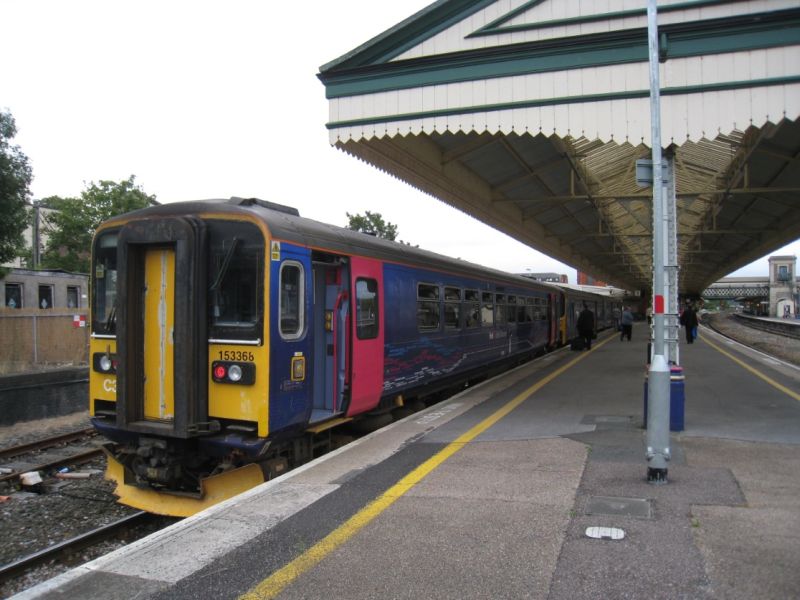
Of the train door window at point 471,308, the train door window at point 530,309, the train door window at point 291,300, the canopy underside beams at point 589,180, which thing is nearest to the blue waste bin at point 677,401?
the canopy underside beams at point 589,180

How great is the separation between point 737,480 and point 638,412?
3.52 metres

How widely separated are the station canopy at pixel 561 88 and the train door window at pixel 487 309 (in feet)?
7.26

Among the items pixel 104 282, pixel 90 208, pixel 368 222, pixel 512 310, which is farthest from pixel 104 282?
pixel 90 208

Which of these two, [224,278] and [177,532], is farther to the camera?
[224,278]

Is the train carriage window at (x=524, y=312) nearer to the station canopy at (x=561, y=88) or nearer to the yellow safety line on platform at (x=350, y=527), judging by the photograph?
the station canopy at (x=561, y=88)

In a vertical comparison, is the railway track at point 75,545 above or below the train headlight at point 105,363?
below

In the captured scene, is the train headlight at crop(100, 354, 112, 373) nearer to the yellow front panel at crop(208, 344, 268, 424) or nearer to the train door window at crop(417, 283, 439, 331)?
the yellow front panel at crop(208, 344, 268, 424)

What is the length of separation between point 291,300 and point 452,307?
4840mm

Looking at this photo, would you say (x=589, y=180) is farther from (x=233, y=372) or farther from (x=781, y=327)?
(x=781, y=327)

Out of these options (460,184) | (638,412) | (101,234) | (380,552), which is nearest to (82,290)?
(460,184)

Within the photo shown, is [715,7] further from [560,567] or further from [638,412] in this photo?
[560,567]

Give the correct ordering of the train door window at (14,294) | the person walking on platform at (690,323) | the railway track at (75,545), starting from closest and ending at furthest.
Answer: the railway track at (75,545) → the train door window at (14,294) → the person walking on platform at (690,323)

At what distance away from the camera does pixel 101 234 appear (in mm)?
6309

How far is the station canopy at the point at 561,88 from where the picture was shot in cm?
734
